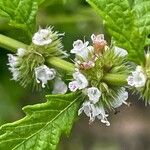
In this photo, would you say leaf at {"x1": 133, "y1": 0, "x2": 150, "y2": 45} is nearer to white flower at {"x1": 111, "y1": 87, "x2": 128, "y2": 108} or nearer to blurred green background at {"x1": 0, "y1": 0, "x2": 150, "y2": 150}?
white flower at {"x1": 111, "y1": 87, "x2": 128, "y2": 108}

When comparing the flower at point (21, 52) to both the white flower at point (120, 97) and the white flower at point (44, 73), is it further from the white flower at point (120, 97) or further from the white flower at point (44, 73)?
the white flower at point (120, 97)

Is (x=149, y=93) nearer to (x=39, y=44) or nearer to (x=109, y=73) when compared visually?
(x=109, y=73)

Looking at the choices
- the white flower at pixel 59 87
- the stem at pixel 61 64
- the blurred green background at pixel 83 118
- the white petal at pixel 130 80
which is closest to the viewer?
the white petal at pixel 130 80

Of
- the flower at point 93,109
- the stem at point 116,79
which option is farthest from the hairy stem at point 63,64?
the flower at point 93,109

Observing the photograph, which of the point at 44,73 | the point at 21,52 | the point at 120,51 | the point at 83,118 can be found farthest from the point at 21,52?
the point at 83,118

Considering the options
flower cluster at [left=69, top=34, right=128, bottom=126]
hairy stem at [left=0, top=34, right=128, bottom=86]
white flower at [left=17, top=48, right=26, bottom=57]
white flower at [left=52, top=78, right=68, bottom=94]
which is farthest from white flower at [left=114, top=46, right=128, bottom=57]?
white flower at [left=17, top=48, right=26, bottom=57]

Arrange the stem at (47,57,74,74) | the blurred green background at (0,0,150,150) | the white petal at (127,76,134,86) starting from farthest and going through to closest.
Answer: the blurred green background at (0,0,150,150) < the stem at (47,57,74,74) < the white petal at (127,76,134,86)

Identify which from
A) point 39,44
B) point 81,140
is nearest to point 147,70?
point 39,44
